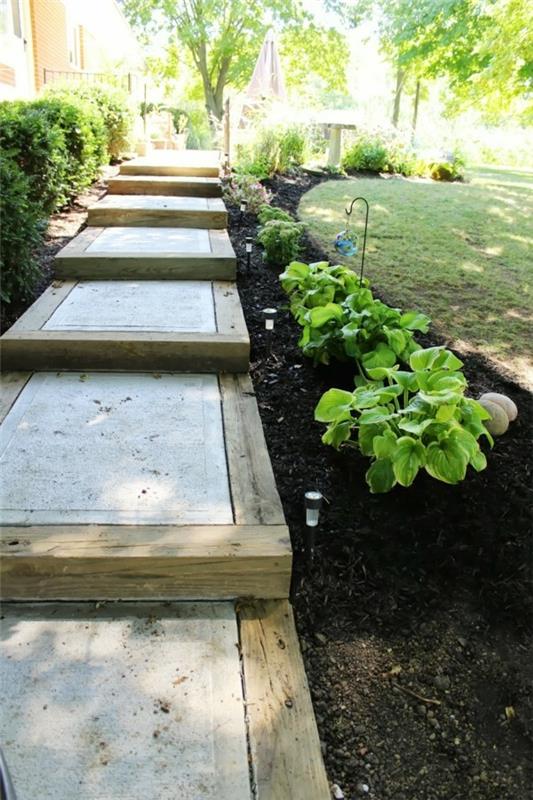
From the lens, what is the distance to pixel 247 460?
2482 mm

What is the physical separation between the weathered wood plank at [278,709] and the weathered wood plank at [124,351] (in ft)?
5.31

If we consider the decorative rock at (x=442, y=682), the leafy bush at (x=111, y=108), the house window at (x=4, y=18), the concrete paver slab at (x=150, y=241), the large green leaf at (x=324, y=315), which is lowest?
the decorative rock at (x=442, y=682)

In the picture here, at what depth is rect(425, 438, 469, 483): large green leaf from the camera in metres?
2.02

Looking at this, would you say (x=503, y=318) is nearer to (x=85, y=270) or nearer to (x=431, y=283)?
(x=431, y=283)

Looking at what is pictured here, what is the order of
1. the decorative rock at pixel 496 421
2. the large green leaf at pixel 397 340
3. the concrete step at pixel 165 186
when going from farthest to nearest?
the concrete step at pixel 165 186 < the large green leaf at pixel 397 340 < the decorative rock at pixel 496 421

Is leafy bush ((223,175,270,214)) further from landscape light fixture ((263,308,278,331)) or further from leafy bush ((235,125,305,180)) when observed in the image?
landscape light fixture ((263,308,278,331))

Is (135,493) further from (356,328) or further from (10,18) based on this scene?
(10,18)

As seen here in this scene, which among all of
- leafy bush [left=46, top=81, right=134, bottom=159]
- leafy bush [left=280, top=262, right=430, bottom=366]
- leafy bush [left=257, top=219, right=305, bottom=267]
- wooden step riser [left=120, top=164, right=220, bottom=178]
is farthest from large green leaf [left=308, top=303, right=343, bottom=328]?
leafy bush [left=46, top=81, right=134, bottom=159]

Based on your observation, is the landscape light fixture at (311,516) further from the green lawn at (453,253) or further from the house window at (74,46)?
the house window at (74,46)

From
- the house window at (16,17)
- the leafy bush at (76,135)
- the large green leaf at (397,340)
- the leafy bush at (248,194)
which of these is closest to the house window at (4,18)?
the house window at (16,17)

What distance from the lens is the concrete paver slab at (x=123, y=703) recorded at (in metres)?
1.42

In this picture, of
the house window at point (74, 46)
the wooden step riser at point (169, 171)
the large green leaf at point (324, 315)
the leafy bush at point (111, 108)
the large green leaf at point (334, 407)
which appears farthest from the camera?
the house window at point (74, 46)

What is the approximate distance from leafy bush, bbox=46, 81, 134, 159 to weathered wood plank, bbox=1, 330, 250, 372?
230 inches

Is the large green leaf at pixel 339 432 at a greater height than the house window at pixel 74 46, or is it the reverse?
the house window at pixel 74 46
